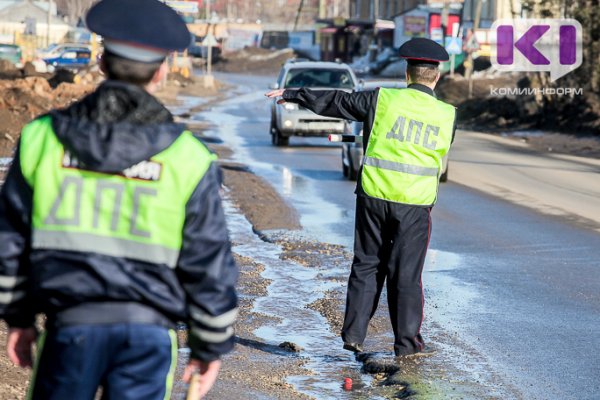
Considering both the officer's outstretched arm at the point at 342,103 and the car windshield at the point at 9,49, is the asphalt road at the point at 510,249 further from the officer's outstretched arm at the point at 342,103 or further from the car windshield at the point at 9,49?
the car windshield at the point at 9,49

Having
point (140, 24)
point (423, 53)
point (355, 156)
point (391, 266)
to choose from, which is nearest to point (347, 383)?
point (391, 266)

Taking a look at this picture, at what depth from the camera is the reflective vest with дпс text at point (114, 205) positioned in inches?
129

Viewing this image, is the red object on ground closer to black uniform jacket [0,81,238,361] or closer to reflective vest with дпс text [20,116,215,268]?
black uniform jacket [0,81,238,361]

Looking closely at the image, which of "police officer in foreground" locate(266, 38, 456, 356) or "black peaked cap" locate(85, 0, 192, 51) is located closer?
"black peaked cap" locate(85, 0, 192, 51)

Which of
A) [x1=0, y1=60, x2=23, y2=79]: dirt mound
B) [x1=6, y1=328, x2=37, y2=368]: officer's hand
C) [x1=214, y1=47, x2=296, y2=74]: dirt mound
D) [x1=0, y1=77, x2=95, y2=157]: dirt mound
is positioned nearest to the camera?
[x1=6, y1=328, x2=37, y2=368]: officer's hand

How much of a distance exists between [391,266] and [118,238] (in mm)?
3798

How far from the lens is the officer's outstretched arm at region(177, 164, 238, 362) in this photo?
3312mm

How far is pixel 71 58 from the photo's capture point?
6725 centimetres

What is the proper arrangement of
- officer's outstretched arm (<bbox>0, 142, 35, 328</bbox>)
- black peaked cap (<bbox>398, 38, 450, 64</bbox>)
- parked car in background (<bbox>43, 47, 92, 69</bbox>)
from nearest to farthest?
1. officer's outstretched arm (<bbox>0, 142, 35, 328</bbox>)
2. black peaked cap (<bbox>398, 38, 450, 64</bbox>)
3. parked car in background (<bbox>43, 47, 92, 69</bbox>)

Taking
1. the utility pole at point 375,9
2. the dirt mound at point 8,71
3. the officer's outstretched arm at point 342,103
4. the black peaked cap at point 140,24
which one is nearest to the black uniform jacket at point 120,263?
the black peaked cap at point 140,24

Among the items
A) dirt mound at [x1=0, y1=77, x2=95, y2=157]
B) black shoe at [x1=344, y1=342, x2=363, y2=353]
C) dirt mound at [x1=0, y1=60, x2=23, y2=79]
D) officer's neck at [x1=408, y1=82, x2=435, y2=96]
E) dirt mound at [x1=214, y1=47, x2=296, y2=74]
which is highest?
officer's neck at [x1=408, y1=82, x2=435, y2=96]

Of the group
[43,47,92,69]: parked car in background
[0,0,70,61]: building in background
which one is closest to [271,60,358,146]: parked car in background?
[43,47,92,69]: parked car in background

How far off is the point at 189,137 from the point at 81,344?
0.63 metres

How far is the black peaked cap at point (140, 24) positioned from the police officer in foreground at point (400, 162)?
3451 mm
